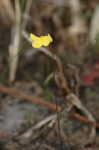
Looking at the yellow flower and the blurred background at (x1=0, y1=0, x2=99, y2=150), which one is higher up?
the yellow flower

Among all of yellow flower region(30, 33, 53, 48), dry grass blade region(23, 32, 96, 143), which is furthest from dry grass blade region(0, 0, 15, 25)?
yellow flower region(30, 33, 53, 48)

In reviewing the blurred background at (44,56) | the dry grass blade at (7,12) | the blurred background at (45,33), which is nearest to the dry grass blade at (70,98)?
the blurred background at (44,56)

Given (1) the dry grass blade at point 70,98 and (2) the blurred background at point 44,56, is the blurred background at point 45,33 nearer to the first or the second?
(2) the blurred background at point 44,56

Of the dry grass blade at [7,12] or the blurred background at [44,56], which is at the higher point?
the dry grass blade at [7,12]

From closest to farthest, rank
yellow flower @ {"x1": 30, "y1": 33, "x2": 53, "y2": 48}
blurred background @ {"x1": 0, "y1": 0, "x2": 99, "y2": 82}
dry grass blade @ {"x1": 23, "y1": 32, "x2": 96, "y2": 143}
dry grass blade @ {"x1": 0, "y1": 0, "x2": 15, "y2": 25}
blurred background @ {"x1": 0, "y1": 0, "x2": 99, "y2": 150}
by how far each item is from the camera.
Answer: yellow flower @ {"x1": 30, "y1": 33, "x2": 53, "y2": 48}, dry grass blade @ {"x1": 23, "y1": 32, "x2": 96, "y2": 143}, blurred background @ {"x1": 0, "y1": 0, "x2": 99, "y2": 150}, blurred background @ {"x1": 0, "y1": 0, "x2": 99, "y2": 82}, dry grass blade @ {"x1": 0, "y1": 0, "x2": 15, "y2": 25}

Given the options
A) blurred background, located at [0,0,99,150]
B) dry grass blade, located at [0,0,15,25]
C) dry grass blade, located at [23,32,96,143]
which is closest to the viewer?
dry grass blade, located at [23,32,96,143]

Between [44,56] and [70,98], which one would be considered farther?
[44,56]

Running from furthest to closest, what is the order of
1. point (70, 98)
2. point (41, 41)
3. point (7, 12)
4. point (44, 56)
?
point (7, 12) → point (44, 56) → point (70, 98) → point (41, 41)

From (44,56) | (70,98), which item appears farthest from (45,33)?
(70,98)

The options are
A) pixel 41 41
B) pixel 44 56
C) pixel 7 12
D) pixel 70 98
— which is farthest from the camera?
pixel 7 12

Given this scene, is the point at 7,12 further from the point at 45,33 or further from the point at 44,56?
the point at 44,56

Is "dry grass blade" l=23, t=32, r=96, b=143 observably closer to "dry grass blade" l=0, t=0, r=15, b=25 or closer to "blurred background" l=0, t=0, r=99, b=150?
"blurred background" l=0, t=0, r=99, b=150

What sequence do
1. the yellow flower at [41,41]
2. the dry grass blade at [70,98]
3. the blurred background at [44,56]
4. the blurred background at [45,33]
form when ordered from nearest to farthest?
the yellow flower at [41,41] < the dry grass blade at [70,98] < the blurred background at [44,56] < the blurred background at [45,33]
